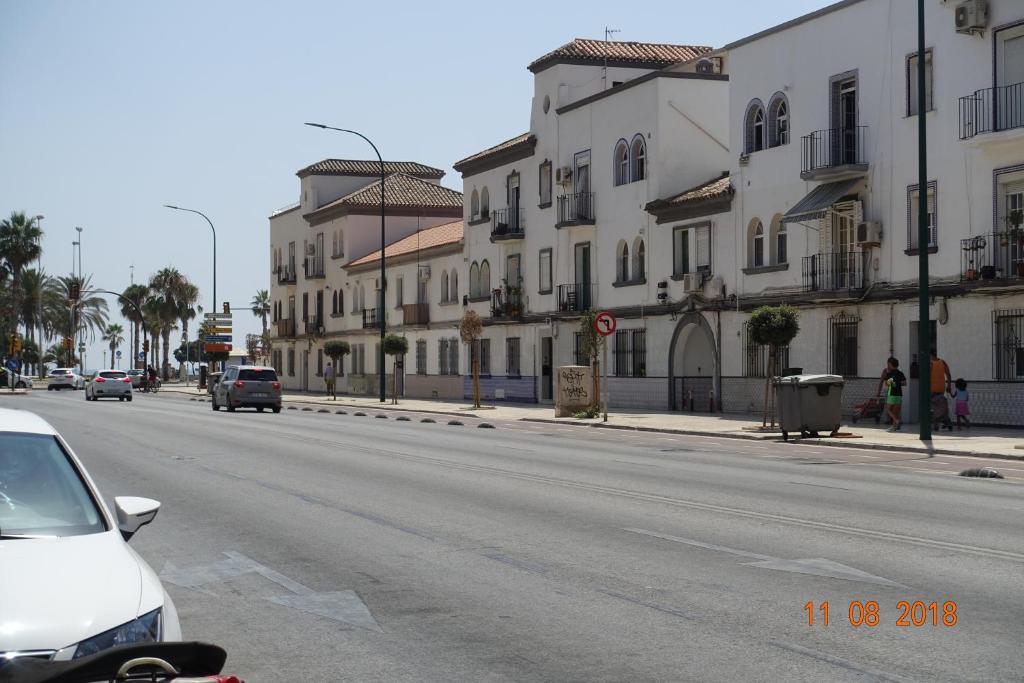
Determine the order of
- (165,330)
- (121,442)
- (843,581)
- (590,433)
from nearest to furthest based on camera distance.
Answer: (843,581) → (121,442) → (590,433) → (165,330)

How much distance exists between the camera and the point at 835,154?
116 ft

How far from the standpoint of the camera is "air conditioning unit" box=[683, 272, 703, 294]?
41.6m

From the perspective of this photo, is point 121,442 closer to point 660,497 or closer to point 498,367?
point 660,497

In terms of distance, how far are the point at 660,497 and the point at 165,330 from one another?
11264 cm

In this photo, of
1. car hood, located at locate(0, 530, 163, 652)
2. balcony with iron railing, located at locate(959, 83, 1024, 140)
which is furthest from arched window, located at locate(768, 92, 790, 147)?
car hood, located at locate(0, 530, 163, 652)

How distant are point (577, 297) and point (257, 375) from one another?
41.2ft

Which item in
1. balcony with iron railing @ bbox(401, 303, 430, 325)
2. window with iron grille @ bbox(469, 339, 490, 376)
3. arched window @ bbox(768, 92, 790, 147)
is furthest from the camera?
balcony with iron railing @ bbox(401, 303, 430, 325)

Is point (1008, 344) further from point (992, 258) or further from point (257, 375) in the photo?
point (257, 375)

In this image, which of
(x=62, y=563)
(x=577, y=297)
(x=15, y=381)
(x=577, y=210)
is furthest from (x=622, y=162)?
(x=15, y=381)

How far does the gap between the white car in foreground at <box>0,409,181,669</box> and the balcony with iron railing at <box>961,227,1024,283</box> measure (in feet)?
83.7

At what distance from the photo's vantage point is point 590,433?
32688 mm

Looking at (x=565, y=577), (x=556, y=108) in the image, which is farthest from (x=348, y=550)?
(x=556, y=108)
